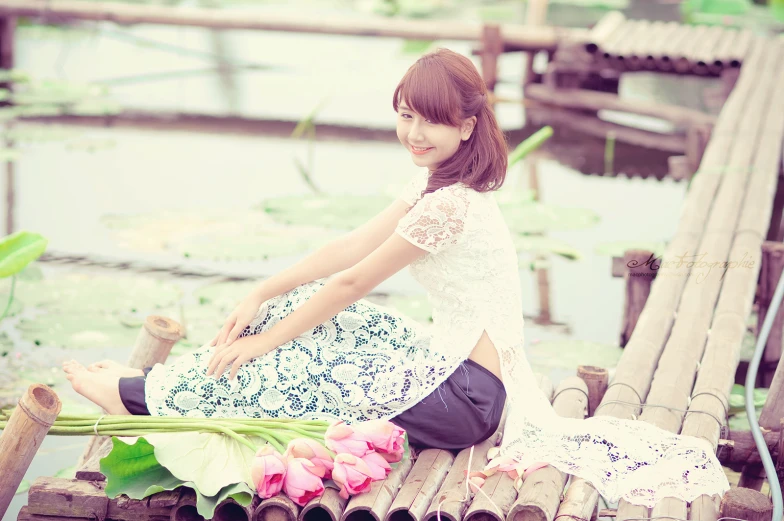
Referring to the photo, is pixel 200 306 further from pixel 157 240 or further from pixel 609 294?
pixel 609 294

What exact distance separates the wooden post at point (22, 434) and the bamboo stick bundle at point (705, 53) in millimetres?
4858

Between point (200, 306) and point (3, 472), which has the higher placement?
point (3, 472)

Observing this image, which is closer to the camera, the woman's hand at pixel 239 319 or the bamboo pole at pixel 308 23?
the woman's hand at pixel 239 319

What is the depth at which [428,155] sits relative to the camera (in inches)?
80.6

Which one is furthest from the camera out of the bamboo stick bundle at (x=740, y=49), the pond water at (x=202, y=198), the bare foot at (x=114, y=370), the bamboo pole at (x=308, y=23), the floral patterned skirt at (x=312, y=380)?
the bamboo pole at (x=308, y=23)

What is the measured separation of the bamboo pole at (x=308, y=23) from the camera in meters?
6.32

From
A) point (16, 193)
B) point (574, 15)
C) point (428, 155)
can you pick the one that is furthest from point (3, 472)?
point (574, 15)

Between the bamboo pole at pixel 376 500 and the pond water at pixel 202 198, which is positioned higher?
the bamboo pole at pixel 376 500

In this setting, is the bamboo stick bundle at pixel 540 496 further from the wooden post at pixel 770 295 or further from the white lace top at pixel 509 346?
the wooden post at pixel 770 295

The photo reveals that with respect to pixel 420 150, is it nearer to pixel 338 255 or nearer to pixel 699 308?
pixel 338 255

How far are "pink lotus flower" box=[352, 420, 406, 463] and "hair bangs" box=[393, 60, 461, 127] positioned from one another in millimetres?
589

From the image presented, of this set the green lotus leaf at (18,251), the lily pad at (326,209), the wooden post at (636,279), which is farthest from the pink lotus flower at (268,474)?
the lily pad at (326,209)

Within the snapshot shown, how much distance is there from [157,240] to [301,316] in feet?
7.57

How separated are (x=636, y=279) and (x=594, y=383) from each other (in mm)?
928
